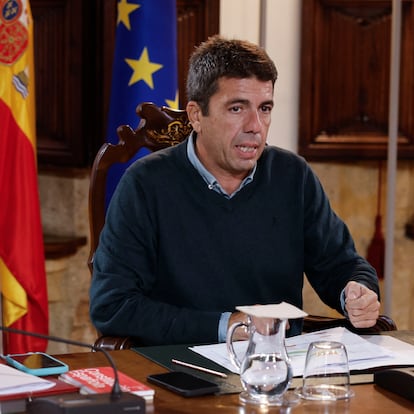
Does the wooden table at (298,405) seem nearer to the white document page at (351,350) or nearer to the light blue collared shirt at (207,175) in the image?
the white document page at (351,350)

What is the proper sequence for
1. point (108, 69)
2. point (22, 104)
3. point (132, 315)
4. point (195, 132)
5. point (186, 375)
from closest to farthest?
point (186, 375), point (132, 315), point (195, 132), point (22, 104), point (108, 69)

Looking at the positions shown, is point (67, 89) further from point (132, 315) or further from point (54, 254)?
point (132, 315)

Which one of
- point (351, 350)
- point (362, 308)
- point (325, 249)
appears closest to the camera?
point (351, 350)

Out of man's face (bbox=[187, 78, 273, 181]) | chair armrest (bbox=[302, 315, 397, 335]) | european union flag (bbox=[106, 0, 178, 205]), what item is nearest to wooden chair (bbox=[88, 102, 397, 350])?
chair armrest (bbox=[302, 315, 397, 335])

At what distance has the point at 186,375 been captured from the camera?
1.64 m

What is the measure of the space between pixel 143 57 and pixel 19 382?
2.16m

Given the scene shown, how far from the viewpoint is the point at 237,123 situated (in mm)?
2299

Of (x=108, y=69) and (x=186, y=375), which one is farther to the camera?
(x=108, y=69)

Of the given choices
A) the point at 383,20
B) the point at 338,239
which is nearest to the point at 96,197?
the point at 338,239

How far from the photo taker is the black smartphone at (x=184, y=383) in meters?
1.55

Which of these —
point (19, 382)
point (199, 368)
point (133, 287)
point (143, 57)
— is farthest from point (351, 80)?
point (19, 382)

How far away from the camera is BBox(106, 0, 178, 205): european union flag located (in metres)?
3.49

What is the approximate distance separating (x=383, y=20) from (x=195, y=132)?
186cm

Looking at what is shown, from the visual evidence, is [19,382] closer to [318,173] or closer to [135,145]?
[135,145]
